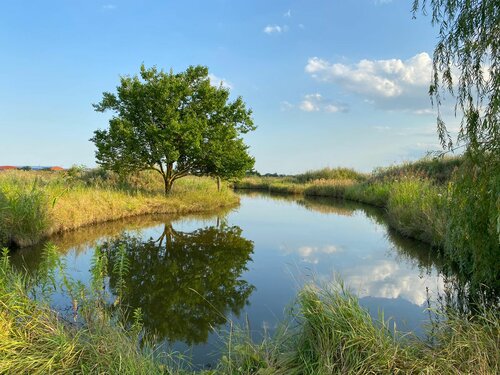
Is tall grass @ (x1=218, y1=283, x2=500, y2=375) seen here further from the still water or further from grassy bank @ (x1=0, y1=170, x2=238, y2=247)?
grassy bank @ (x1=0, y1=170, x2=238, y2=247)

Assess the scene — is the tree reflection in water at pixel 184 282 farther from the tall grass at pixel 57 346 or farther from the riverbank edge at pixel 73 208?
the riverbank edge at pixel 73 208

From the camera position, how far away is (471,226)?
4.68 metres

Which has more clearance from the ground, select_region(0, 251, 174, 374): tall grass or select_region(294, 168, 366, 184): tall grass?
select_region(294, 168, 366, 184): tall grass

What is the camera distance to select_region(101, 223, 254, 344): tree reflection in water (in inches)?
201

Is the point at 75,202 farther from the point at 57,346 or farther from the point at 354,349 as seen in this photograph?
the point at 354,349

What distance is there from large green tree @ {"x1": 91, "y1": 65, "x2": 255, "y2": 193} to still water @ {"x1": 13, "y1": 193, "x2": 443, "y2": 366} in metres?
4.49

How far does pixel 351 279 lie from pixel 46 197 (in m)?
9.32

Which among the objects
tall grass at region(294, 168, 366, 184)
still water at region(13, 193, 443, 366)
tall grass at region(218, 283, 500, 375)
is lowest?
still water at region(13, 193, 443, 366)

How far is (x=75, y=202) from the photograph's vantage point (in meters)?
13.1

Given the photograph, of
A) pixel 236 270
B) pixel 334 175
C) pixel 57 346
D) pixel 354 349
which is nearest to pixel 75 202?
pixel 236 270

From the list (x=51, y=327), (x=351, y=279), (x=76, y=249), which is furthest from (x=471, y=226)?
(x=76, y=249)

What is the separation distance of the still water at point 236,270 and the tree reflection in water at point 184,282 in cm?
1

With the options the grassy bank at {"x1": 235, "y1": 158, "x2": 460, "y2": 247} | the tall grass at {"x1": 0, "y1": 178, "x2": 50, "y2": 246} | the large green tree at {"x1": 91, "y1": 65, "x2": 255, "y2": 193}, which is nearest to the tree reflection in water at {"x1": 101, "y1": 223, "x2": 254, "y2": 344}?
the tall grass at {"x1": 0, "y1": 178, "x2": 50, "y2": 246}

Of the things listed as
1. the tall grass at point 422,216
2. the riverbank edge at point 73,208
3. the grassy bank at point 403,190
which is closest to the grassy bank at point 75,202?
the riverbank edge at point 73,208
